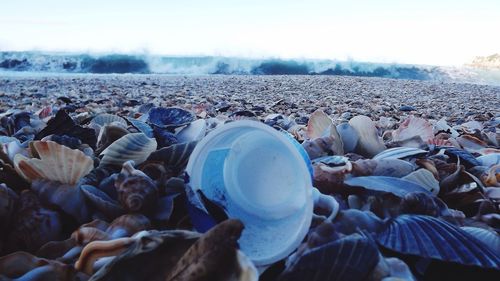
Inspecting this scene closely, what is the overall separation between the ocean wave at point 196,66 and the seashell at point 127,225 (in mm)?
18249

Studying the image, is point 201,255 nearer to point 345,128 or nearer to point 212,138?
point 212,138

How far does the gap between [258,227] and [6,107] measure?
484cm

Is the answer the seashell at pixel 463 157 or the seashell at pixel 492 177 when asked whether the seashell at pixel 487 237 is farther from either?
the seashell at pixel 463 157

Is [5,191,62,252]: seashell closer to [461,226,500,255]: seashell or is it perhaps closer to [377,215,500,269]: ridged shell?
[377,215,500,269]: ridged shell

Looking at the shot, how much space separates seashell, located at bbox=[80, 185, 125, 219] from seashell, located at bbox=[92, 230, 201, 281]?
0.46 metres

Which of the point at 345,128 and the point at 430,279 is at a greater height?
the point at 345,128

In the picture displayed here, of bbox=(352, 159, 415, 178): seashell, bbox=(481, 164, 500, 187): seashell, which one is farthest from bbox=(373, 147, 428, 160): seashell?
bbox=(481, 164, 500, 187): seashell

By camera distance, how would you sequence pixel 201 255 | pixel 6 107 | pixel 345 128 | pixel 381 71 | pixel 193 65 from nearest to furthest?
pixel 201 255 → pixel 345 128 → pixel 6 107 → pixel 193 65 → pixel 381 71

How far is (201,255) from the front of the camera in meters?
0.86

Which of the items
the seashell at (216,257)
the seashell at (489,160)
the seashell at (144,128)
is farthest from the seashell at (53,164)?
the seashell at (489,160)

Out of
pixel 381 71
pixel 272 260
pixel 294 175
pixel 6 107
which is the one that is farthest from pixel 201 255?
pixel 381 71

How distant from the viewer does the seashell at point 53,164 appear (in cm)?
150

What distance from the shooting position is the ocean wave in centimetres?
1872

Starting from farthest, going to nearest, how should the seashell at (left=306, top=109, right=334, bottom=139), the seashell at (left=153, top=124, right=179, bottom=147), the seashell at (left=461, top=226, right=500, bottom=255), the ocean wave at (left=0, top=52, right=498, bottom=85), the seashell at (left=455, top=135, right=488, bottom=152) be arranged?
1. the ocean wave at (left=0, top=52, right=498, bottom=85)
2. the seashell at (left=455, top=135, right=488, bottom=152)
3. the seashell at (left=306, top=109, right=334, bottom=139)
4. the seashell at (left=153, top=124, right=179, bottom=147)
5. the seashell at (left=461, top=226, right=500, bottom=255)
